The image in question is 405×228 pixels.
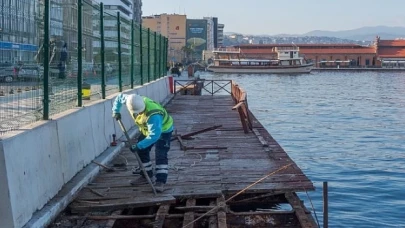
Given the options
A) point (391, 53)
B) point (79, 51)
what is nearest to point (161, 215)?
point (79, 51)

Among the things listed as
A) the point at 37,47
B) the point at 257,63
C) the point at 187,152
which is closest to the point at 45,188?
the point at 37,47

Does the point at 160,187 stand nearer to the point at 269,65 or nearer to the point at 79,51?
the point at 79,51

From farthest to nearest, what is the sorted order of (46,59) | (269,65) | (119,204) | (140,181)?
(269,65) < (140,181) < (46,59) < (119,204)

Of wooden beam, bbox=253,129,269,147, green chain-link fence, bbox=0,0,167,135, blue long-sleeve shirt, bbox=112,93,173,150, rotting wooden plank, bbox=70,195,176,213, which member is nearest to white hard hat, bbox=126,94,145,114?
blue long-sleeve shirt, bbox=112,93,173,150

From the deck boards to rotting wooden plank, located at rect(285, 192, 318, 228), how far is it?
0.15 meters

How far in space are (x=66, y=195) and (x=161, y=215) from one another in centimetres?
135

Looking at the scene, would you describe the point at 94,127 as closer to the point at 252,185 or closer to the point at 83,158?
the point at 83,158

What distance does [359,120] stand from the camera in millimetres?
34469

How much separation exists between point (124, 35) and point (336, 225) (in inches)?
313

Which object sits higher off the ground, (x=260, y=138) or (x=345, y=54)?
(x=345, y=54)

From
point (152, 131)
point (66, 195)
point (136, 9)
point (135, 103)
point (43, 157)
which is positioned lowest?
point (66, 195)

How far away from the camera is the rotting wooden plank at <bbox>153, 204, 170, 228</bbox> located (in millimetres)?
8523

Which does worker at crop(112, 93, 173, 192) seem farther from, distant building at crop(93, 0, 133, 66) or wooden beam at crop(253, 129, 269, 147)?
wooden beam at crop(253, 129, 269, 147)

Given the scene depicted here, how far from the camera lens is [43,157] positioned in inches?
350
